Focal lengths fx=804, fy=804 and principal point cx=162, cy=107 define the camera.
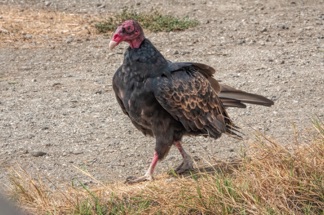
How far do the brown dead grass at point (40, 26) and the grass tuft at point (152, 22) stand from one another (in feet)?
0.60

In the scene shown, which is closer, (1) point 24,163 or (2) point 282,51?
(1) point 24,163

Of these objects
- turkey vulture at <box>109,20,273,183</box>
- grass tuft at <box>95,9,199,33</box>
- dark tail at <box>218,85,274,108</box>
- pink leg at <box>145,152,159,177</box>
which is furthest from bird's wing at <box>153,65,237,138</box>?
grass tuft at <box>95,9,199,33</box>

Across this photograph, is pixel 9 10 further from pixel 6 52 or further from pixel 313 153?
pixel 313 153

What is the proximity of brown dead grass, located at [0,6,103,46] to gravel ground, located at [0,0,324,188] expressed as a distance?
0.11m

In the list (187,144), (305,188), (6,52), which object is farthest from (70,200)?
(6,52)

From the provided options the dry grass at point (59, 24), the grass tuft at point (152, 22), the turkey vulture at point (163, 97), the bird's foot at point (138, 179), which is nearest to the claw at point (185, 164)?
the turkey vulture at point (163, 97)

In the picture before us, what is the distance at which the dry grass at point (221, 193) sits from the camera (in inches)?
176

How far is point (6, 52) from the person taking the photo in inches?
359

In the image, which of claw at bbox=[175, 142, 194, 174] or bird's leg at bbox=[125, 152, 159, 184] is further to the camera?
claw at bbox=[175, 142, 194, 174]

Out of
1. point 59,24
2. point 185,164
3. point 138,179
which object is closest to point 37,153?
point 138,179

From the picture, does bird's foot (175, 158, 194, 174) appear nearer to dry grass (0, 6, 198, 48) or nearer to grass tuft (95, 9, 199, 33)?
dry grass (0, 6, 198, 48)

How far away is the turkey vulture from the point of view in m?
5.35

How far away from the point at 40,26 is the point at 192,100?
16.7 feet

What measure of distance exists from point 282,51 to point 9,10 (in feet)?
12.9
